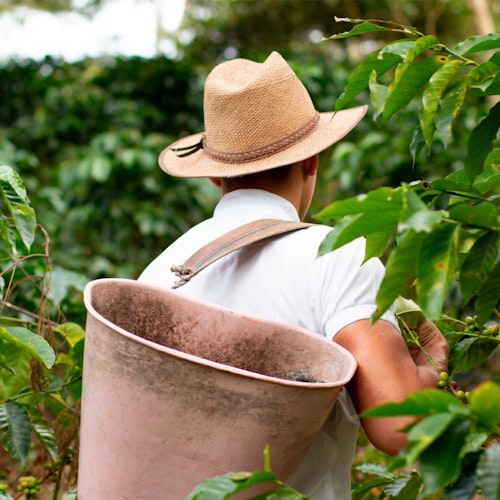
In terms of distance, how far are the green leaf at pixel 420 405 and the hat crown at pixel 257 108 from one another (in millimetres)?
829

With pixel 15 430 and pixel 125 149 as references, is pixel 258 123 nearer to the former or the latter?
pixel 15 430

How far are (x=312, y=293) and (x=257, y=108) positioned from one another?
0.40 metres

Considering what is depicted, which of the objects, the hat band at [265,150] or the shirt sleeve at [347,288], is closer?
the shirt sleeve at [347,288]

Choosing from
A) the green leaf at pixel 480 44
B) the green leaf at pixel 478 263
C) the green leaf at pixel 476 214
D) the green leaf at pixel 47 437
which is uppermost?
the green leaf at pixel 480 44

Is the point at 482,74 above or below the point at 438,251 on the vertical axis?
above

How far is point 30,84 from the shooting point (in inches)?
231

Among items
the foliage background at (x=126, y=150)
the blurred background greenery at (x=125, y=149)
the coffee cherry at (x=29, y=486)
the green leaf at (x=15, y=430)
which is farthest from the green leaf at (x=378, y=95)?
the blurred background greenery at (x=125, y=149)

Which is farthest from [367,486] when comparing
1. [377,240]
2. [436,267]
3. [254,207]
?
[436,267]

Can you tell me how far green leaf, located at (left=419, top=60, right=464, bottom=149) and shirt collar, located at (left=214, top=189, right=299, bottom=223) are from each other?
444mm

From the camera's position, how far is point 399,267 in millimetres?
966

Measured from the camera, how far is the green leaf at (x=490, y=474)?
81cm

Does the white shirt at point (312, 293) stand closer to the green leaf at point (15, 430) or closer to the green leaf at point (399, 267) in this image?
the green leaf at point (399, 267)

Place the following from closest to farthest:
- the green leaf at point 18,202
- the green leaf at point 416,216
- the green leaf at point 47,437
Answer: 1. the green leaf at point 416,216
2. the green leaf at point 18,202
3. the green leaf at point 47,437

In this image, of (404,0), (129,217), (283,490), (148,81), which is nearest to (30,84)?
(148,81)
